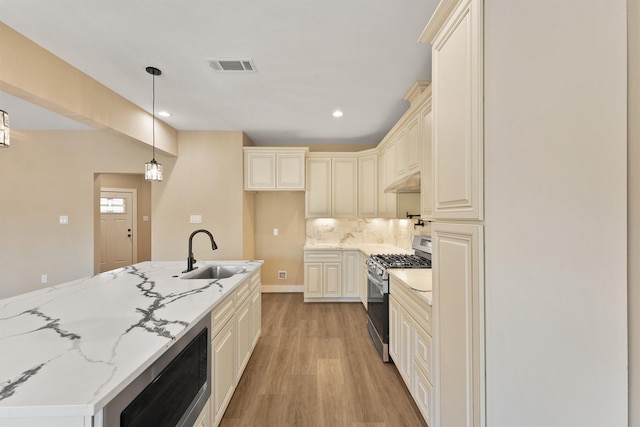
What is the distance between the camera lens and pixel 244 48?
6.41ft

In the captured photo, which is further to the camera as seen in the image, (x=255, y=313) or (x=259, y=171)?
(x=259, y=171)

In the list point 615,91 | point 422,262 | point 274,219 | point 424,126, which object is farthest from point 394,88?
point 274,219

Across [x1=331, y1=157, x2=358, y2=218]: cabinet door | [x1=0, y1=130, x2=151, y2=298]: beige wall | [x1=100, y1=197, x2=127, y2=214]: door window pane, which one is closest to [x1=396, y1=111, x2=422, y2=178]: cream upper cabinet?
[x1=331, y1=157, x2=358, y2=218]: cabinet door

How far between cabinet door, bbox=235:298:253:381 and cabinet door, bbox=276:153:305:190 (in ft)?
7.40

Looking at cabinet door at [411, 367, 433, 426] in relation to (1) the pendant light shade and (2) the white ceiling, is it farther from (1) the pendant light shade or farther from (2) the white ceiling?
(1) the pendant light shade

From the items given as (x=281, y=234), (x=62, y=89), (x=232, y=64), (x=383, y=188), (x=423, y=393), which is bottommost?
(x=423, y=393)

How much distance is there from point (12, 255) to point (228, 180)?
3472 mm

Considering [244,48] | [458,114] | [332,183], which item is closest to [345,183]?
[332,183]

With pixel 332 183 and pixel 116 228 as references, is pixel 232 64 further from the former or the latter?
pixel 116 228

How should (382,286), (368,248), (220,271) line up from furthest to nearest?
(368,248), (220,271), (382,286)

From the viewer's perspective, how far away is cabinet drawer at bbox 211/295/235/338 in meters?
1.47

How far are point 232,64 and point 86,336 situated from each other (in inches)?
84.5

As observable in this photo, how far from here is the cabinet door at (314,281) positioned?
402 cm

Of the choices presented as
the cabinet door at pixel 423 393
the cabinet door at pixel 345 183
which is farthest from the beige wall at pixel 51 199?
the cabinet door at pixel 423 393
